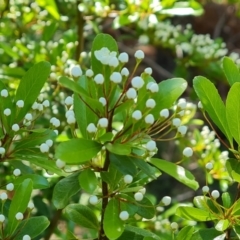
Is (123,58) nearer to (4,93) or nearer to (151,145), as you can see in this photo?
(151,145)

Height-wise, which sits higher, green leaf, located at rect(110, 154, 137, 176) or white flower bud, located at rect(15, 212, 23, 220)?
green leaf, located at rect(110, 154, 137, 176)

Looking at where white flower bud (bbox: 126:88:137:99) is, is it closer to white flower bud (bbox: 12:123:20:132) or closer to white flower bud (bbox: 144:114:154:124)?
white flower bud (bbox: 144:114:154:124)

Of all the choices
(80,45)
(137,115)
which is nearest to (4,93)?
(137,115)

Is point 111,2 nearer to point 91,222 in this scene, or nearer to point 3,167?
point 3,167

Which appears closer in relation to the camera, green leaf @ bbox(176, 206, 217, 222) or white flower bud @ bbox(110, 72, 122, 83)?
white flower bud @ bbox(110, 72, 122, 83)

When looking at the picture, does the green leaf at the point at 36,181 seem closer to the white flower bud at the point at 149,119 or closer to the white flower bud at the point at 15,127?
the white flower bud at the point at 15,127

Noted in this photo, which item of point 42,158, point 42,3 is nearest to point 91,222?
point 42,158

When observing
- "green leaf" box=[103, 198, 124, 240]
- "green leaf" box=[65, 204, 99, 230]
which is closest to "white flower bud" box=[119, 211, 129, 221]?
"green leaf" box=[103, 198, 124, 240]
